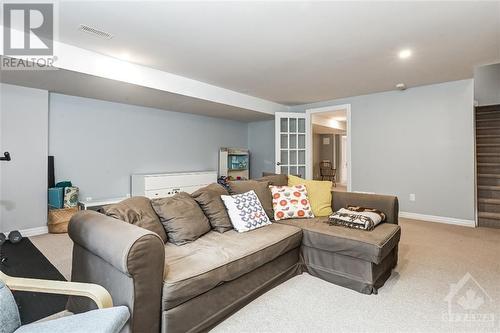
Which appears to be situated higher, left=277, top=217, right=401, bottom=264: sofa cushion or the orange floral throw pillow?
the orange floral throw pillow

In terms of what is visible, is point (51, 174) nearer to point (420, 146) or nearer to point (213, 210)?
point (213, 210)

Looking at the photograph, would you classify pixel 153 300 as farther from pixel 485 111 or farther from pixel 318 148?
pixel 318 148

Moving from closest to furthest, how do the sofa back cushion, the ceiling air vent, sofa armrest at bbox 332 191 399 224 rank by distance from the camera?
the sofa back cushion
the ceiling air vent
sofa armrest at bbox 332 191 399 224

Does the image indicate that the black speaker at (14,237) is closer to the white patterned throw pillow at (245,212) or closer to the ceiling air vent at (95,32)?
the ceiling air vent at (95,32)

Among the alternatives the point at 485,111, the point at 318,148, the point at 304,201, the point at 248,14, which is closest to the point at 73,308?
the point at 304,201

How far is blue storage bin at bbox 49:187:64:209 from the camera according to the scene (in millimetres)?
3592

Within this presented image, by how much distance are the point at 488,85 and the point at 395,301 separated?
20.3ft

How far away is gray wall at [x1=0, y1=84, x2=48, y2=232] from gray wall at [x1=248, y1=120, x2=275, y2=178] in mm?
4298

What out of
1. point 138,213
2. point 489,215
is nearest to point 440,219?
point 489,215

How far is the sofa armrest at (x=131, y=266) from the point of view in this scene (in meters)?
1.24

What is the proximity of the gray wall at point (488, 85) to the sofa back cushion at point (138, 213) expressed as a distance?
6910 mm

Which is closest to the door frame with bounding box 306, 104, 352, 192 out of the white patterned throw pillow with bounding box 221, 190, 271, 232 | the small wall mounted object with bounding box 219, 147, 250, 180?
the small wall mounted object with bounding box 219, 147, 250, 180

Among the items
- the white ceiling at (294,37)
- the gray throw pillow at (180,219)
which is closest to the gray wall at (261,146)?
the white ceiling at (294,37)

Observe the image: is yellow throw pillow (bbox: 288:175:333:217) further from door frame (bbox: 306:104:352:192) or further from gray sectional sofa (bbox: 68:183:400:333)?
door frame (bbox: 306:104:352:192)
